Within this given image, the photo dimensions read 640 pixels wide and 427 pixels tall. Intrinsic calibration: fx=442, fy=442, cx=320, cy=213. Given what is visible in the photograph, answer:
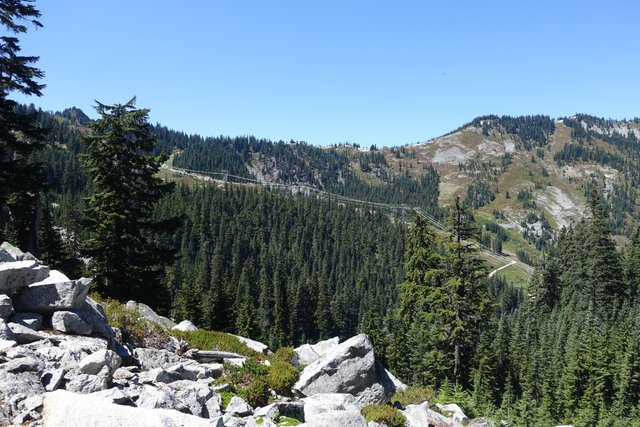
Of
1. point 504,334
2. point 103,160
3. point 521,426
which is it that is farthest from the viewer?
point 504,334

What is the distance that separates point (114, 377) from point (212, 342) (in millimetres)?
6501

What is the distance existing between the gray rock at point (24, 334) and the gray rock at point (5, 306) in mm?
314

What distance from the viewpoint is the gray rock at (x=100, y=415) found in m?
8.38

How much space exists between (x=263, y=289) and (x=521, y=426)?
99534 mm

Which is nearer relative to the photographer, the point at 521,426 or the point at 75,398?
the point at 75,398

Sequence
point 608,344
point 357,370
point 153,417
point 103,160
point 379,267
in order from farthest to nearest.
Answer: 1. point 379,267
2. point 608,344
3. point 103,160
4. point 357,370
5. point 153,417

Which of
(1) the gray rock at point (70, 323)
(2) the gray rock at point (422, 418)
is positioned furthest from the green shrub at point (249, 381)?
(2) the gray rock at point (422, 418)

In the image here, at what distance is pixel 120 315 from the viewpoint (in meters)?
16.5

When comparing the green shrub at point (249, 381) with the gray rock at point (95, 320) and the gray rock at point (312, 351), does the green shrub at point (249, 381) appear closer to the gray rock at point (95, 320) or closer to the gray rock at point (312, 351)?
the gray rock at point (95, 320)

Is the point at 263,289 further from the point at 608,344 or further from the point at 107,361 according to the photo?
the point at 107,361

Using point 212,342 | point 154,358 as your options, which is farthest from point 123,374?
point 212,342

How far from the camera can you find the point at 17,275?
13062 millimetres

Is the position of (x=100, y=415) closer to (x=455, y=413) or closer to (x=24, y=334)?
(x=24, y=334)

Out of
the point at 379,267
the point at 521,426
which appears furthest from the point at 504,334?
the point at 379,267
